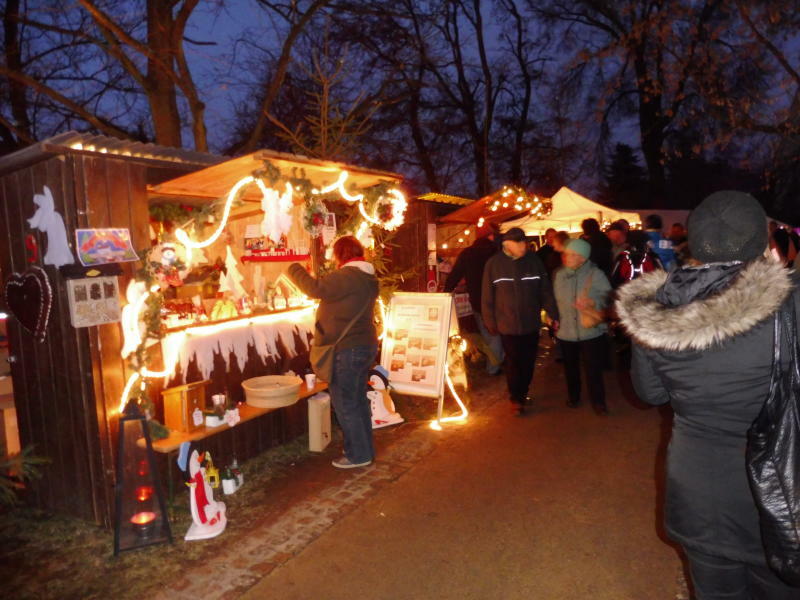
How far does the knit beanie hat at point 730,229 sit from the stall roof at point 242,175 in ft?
10.3

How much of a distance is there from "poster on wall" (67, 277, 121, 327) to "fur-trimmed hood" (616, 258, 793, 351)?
3345 mm

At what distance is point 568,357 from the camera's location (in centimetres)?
621

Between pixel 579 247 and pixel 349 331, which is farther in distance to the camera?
pixel 579 247

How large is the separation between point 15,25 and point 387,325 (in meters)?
12.1

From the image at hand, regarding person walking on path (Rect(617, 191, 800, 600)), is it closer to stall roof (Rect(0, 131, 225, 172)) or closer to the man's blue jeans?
the man's blue jeans

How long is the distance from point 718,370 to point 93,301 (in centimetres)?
363

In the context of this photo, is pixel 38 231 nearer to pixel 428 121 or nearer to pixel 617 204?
pixel 428 121

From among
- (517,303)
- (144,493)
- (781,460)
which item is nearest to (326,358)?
(144,493)

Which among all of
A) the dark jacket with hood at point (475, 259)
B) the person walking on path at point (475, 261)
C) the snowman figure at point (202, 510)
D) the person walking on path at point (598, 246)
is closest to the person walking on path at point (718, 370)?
the snowman figure at point (202, 510)

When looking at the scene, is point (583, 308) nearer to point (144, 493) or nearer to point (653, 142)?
point (144, 493)

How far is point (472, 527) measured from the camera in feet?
12.7

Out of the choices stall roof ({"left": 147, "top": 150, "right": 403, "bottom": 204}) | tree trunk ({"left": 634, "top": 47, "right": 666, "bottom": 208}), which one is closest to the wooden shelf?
stall roof ({"left": 147, "top": 150, "right": 403, "bottom": 204})

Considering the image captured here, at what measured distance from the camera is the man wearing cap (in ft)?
19.5

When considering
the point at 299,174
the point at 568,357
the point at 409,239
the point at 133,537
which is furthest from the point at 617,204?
the point at 133,537
